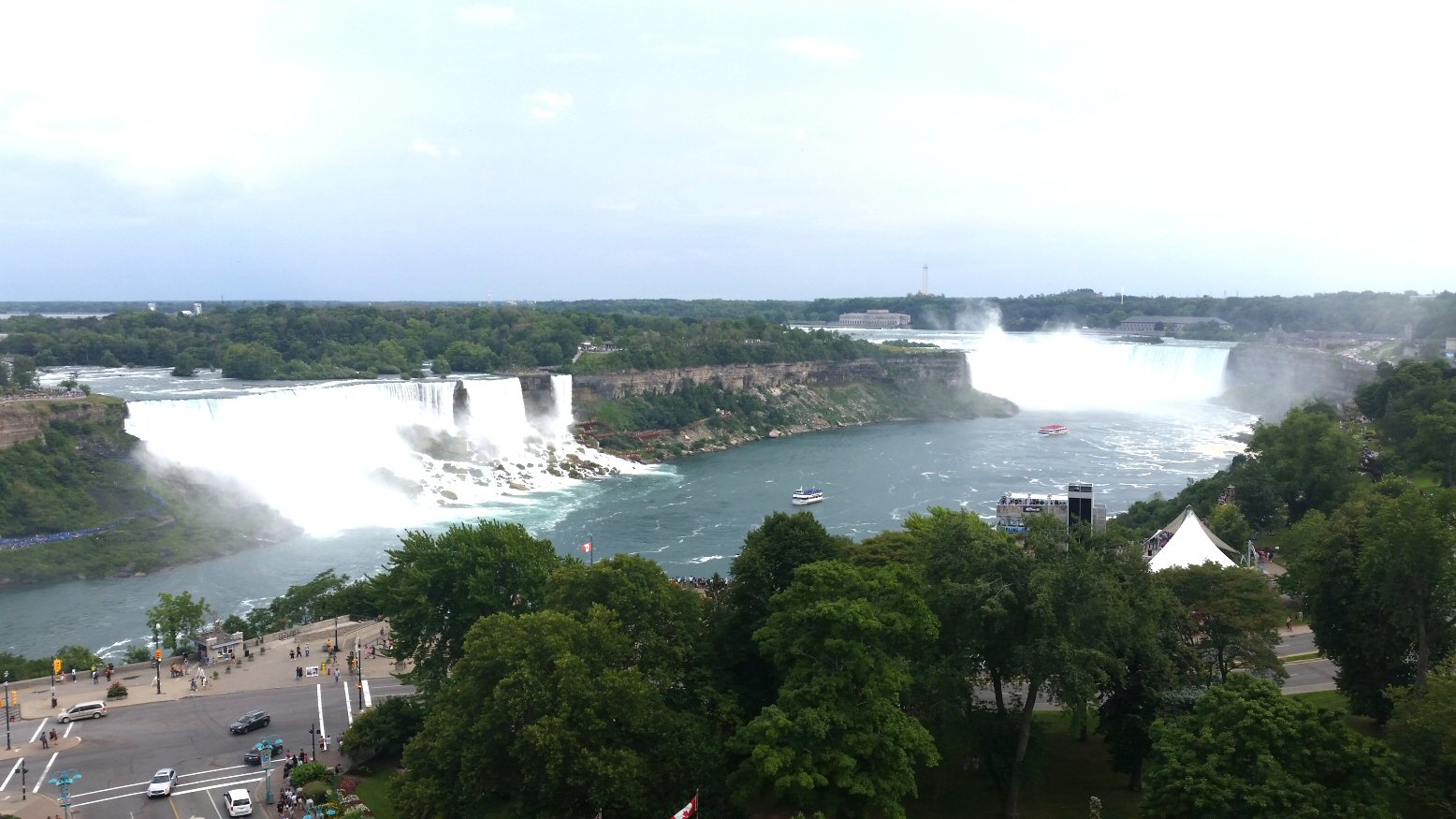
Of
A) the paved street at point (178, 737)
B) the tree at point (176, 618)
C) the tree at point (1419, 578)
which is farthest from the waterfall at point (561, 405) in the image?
the tree at point (1419, 578)

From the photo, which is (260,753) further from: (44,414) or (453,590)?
(44,414)

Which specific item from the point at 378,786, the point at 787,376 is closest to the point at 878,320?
the point at 787,376

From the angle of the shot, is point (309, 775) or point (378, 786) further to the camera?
point (378, 786)

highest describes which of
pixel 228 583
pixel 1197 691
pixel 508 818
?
pixel 1197 691

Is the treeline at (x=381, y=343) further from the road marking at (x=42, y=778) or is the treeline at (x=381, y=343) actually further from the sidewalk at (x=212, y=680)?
the road marking at (x=42, y=778)

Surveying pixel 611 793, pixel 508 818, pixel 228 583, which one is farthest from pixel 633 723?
pixel 228 583

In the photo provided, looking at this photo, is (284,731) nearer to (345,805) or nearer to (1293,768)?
(345,805)

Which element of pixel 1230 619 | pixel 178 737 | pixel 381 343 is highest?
pixel 381 343
